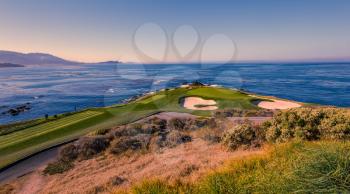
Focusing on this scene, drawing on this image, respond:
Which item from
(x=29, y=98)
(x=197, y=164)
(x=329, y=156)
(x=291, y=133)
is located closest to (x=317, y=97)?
(x=291, y=133)

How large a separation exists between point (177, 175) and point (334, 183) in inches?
171

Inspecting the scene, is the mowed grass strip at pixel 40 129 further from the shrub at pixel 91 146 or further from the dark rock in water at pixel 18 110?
the dark rock in water at pixel 18 110

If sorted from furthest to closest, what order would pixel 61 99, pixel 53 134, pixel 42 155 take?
pixel 61 99, pixel 53 134, pixel 42 155

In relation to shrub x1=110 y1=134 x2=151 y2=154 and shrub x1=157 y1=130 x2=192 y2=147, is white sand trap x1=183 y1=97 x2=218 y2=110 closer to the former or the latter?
shrub x1=157 y1=130 x2=192 y2=147

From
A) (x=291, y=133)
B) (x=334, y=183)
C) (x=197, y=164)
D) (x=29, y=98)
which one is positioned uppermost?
(x=334, y=183)

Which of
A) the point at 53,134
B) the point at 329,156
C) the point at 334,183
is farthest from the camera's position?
the point at 53,134

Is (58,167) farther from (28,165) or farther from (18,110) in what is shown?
(18,110)

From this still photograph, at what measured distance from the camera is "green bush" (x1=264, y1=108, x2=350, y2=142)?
7.97 meters

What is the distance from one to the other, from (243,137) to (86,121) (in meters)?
11.2

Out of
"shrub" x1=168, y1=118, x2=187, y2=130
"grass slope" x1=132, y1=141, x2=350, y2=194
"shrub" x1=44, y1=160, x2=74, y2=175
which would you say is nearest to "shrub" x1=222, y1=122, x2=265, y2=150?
"grass slope" x1=132, y1=141, x2=350, y2=194

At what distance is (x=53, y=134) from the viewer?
13570 mm

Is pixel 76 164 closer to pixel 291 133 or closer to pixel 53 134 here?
pixel 53 134

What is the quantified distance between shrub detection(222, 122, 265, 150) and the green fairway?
8.55 meters

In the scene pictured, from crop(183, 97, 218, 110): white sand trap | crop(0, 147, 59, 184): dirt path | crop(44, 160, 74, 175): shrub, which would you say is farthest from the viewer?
crop(183, 97, 218, 110): white sand trap
